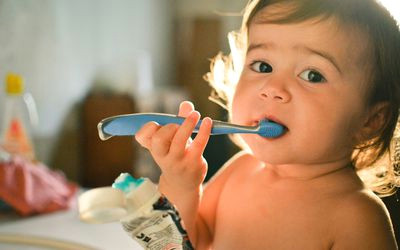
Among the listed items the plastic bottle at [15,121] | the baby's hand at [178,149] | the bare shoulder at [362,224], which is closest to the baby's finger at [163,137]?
the baby's hand at [178,149]

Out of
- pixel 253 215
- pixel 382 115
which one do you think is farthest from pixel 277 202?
pixel 382 115

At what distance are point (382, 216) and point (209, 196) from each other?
9.3 inches

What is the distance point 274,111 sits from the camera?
0.56 m

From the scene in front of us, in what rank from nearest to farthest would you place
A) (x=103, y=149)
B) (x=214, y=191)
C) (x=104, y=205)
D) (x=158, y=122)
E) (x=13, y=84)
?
(x=104, y=205) → (x=158, y=122) → (x=214, y=191) → (x=13, y=84) → (x=103, y=149)

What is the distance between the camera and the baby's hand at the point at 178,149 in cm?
52

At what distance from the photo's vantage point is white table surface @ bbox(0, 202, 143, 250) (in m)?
0.68

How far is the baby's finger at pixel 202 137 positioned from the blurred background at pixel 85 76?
450 mm

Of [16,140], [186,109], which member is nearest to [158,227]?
[186,109]

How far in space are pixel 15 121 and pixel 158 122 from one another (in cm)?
54

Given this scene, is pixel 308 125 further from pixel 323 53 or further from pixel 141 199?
pixel 141 199

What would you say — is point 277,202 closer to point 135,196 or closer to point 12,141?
point 135,196

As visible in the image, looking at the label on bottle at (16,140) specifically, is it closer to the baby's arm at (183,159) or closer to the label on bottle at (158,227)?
the baby's arm at (183,159)

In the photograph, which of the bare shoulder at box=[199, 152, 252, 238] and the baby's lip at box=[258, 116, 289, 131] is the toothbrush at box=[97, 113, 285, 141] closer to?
the baby's lip at box=[258, 116, 289, 131]

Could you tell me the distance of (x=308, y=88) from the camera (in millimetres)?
559
